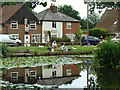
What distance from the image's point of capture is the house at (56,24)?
48.5m

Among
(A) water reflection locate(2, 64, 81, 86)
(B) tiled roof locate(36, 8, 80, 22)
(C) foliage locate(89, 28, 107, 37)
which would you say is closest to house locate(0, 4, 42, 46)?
(B) tiled roof locate(36, 8, 80, 22)

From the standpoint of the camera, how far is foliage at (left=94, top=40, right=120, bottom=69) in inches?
516

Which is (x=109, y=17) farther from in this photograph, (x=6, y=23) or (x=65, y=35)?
(x=6, y=23)

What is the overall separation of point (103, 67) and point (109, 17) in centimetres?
4123

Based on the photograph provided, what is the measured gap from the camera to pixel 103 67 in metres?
13.5

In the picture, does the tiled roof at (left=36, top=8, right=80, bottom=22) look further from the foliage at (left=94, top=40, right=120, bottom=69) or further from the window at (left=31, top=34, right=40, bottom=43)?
the foliage at (left=94, top=40, right=120, bottom=69)

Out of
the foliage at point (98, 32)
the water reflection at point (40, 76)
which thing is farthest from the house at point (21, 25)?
the water reflection at point (40, 76)

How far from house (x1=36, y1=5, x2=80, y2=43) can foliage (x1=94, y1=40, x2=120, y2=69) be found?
3450cm

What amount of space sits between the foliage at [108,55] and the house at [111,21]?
122 feet

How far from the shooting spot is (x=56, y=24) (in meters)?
49.6

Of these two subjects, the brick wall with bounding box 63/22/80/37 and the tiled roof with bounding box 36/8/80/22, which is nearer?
the tiled roof with bounding box 36/8/80/22

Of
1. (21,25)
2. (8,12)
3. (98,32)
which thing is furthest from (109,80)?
(8,12)

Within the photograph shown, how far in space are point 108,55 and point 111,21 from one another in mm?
40288

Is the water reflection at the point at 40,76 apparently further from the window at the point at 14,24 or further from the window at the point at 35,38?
the window at the point at 35,38
